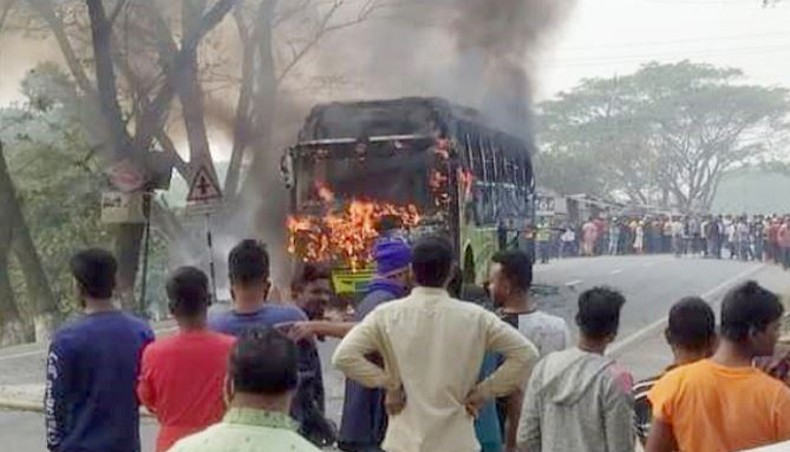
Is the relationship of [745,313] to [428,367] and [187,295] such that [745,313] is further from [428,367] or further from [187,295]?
[187,295]

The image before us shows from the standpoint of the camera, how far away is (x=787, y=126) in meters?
64.8

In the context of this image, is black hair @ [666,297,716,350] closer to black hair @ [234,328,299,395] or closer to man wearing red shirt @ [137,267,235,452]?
man wearing red shirt @ [137,267,235,452]

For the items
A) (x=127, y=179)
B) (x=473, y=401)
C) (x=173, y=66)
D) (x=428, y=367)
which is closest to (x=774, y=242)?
(x=173, y=66)

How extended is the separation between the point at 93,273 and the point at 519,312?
164 centimetres

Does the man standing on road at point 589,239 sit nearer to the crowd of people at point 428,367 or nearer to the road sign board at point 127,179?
the road sign board at point 127,179

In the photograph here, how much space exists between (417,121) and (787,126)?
49.4m

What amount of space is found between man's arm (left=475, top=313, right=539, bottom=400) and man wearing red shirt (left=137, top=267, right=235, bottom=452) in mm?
907

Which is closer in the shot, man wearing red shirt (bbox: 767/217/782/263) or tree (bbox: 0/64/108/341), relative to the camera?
tree (bbox: 0/64/108/341)

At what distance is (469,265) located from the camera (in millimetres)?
19141

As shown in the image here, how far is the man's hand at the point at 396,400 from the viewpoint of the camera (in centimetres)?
485

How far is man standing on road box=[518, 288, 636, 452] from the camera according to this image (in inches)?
179

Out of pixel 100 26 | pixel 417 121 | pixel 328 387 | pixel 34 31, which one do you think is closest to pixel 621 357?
pixel 328 387

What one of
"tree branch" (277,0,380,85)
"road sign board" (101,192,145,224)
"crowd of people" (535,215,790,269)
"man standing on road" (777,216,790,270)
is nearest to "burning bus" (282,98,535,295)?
"road sign board" (101,192,145,224)

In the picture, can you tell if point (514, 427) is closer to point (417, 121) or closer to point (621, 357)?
point (621, 357)
